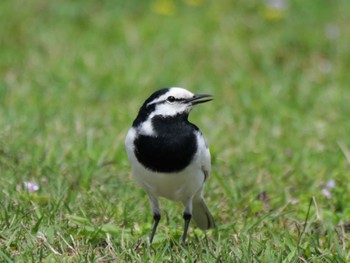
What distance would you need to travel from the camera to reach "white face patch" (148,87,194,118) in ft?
16.0

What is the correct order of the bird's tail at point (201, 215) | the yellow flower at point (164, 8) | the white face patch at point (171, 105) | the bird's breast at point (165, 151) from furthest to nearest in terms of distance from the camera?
the yellow flower at point (164, 8), the bird's tail at point (201, 215), the white face patch at point (171, 105), the bird's breast at point (165, 151)

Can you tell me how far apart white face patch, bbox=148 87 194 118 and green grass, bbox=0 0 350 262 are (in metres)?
0.72

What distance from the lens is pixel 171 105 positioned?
4926 millimetres

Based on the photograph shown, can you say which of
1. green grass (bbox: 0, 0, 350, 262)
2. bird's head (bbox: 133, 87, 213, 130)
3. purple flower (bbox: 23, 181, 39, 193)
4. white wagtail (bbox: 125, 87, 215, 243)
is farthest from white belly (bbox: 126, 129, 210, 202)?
purple flower (bbox: 23, 181, 39, 193)

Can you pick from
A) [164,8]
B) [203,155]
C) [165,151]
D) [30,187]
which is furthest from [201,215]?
[164,8]

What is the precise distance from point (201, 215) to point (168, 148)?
0.80 metres

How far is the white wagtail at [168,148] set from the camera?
15.6 feet

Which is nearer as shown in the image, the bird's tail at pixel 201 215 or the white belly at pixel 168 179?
the white belly at pixel 168 179

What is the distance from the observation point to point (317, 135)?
24.4ft

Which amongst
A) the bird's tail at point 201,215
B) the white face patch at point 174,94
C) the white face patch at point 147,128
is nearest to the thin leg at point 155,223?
the bird's tail at point 201,215

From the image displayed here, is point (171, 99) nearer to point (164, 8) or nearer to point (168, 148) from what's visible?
point (168, 148)

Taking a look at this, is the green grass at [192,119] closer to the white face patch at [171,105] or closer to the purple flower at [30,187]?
the purple flower at [30,187]

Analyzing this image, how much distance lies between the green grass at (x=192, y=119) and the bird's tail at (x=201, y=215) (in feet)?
0.17

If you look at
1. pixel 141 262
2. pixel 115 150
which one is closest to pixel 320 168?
pixel 115 150
